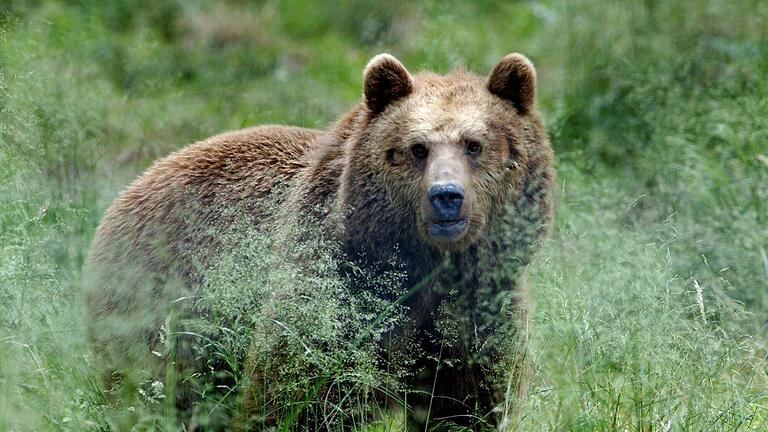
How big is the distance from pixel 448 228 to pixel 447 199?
130 mm

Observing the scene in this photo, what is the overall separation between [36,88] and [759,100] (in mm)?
4138

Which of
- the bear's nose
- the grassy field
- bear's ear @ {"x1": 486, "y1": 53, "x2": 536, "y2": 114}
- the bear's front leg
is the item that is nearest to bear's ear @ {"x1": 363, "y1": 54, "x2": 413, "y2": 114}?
bear's ear @ {"x1": 486, "y1": 53, "x2": 536, "y2": 114}

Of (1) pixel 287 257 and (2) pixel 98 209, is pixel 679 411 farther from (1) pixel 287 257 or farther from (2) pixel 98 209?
(2) pixel 98 209

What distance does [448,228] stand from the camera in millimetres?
4668

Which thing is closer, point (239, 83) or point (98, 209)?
point (98, 209)

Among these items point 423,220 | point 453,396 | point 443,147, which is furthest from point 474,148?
point 453,396

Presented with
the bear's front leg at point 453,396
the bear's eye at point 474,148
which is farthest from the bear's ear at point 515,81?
the bear's front leg at point 453,396

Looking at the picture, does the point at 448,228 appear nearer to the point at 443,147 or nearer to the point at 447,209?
the point at 447,209

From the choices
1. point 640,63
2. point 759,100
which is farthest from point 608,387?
point 640,63

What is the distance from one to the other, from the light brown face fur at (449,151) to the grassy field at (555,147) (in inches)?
14.1

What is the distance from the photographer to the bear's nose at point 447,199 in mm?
4578

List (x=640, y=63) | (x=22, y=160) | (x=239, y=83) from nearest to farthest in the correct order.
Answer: (x=22, y=160), (x=640, y=63), (x=239, y=83)

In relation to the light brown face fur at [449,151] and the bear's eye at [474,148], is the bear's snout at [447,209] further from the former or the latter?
the bear's eye at [474,148]

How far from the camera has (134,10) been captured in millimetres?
9820
